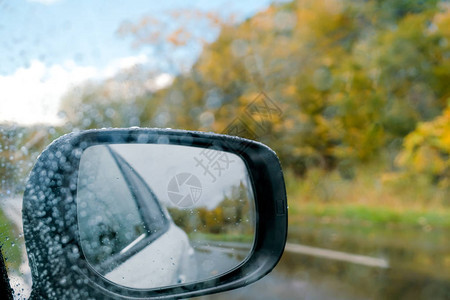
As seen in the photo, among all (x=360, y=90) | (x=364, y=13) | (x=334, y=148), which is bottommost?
(x=334, y=148)

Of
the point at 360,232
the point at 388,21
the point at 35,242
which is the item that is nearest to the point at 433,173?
the point at 360,232

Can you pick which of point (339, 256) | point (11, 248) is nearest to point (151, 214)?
point (11, 248)

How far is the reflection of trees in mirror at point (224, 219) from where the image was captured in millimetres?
1440

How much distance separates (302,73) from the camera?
1005 cm

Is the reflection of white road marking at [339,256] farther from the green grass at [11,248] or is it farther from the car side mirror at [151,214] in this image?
the green grass at [11,248]

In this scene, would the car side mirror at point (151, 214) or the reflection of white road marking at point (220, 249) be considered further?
the reflection of white road marking at point (220, 249)

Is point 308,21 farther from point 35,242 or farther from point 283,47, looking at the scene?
point 35,242

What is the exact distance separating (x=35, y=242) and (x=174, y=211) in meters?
0.48

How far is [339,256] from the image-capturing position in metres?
6.38

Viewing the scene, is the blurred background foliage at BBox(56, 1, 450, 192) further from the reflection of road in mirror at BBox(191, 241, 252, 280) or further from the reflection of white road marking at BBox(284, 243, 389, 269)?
the reflection of road in mirror at BBox(191, 241, 252, 280)
